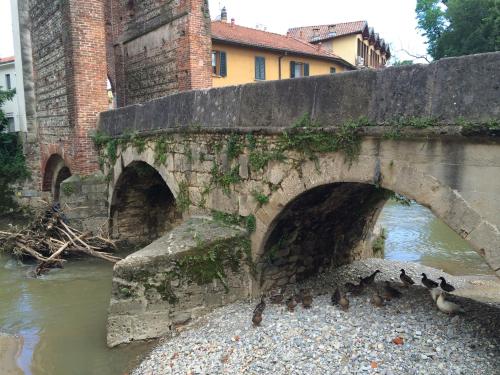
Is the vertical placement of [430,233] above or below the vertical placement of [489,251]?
below

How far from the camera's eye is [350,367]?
4570mm

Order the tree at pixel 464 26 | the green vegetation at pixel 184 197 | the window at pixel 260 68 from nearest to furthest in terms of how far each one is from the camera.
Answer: the green vegetation at pixel 184 197
the tree at pixel 464 26
the window at pixel 260 68

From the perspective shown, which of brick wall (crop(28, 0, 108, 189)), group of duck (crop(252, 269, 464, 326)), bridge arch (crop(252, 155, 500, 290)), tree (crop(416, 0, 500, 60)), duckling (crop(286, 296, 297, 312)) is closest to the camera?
bridge arch (crop(252, 155, 500, 290))

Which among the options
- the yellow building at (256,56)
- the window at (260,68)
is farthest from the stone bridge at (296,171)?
the window at (260,68)

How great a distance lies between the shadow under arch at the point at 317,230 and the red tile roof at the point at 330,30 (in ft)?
80.7

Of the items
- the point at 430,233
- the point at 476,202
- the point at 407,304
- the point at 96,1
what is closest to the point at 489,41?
the point at 430,233

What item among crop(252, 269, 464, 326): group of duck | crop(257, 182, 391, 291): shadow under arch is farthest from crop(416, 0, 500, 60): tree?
crop(252, 269, 464, 326): group of duck

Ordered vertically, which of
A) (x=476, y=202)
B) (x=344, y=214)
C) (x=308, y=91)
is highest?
(x=308, y=91)

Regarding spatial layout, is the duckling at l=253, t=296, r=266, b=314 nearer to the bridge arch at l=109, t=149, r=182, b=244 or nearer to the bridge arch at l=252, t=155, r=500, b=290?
the bridge arch at l=252, t=155, r=500, b=290

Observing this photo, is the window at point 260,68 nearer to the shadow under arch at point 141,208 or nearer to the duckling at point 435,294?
the shadow under arch at point 141,208

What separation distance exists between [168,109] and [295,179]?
3.13 meters

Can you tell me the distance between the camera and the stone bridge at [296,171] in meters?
3.81

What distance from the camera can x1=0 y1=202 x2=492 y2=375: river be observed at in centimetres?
578

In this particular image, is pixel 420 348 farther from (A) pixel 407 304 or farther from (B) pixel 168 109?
(B) pixel 168 109
